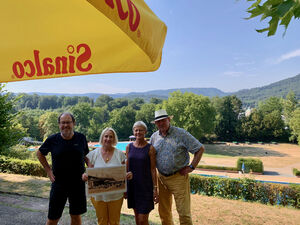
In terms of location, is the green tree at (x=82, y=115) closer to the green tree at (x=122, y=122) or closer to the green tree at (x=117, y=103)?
the green tree at (x=122, y=122)

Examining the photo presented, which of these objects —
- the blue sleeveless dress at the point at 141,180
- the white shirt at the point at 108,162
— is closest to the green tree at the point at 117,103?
the white shirt at the point at 108,162

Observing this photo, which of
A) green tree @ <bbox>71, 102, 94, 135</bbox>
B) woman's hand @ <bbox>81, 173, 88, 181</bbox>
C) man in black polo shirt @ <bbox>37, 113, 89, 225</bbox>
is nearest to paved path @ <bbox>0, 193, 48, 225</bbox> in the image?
man in black polo shirt @ <bbox>37, 113, 89, 225</bbox>

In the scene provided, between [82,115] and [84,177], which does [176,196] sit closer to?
[84,177]

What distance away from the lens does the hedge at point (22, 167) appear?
11133mm

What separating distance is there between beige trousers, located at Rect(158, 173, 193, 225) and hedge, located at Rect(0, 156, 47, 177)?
1019cm

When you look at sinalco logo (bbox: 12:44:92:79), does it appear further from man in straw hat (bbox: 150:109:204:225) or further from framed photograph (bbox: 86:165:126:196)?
man in straw hat (bbox: 150:109:204:225)

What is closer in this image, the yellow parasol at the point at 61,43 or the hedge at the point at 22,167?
the yellow parasol at the point at 61,43

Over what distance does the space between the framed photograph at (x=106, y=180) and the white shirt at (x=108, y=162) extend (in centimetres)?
16

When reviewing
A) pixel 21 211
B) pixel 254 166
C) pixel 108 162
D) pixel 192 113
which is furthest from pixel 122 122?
pixel 108 162

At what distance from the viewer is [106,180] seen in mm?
2732

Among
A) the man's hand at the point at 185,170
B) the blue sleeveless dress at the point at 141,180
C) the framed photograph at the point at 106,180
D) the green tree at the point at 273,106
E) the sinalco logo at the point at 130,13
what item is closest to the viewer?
the sinalco logo at the point at 130,13

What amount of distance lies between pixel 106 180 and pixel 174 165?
44.9 inches

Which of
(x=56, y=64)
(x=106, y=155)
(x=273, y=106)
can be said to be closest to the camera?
(x=56, y=64)

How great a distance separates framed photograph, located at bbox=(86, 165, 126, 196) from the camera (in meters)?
2.68
